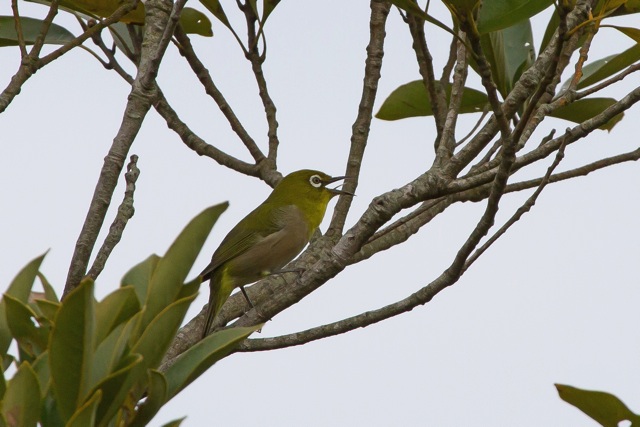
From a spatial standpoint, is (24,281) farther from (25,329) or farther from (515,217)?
(515,217)

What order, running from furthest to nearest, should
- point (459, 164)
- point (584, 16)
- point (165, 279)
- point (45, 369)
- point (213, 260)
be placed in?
point (213, 260)
point (459, 164)
point (584, 16)
point (165, 279)
point (45, 369)

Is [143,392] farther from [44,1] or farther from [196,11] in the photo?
[196,11]

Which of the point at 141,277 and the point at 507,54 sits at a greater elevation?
the point at 507,54

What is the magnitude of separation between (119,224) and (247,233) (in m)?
3.33

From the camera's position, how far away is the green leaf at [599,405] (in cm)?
236

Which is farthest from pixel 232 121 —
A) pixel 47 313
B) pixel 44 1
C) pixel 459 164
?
pixel 47 313

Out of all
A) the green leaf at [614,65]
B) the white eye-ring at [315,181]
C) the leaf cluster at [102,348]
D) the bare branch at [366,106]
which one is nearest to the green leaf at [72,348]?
the leaf cluster at [102,348]

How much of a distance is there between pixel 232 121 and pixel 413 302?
76.9 inches

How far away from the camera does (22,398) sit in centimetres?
184

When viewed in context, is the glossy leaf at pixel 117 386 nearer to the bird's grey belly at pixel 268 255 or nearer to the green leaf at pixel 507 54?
the green leaf at pixel 507 54

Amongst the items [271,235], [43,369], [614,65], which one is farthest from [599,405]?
[271,235]

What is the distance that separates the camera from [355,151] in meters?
4.15

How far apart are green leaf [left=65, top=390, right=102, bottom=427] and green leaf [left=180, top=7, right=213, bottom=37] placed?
3252 millimetres

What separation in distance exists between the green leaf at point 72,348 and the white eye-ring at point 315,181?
4.89 m
